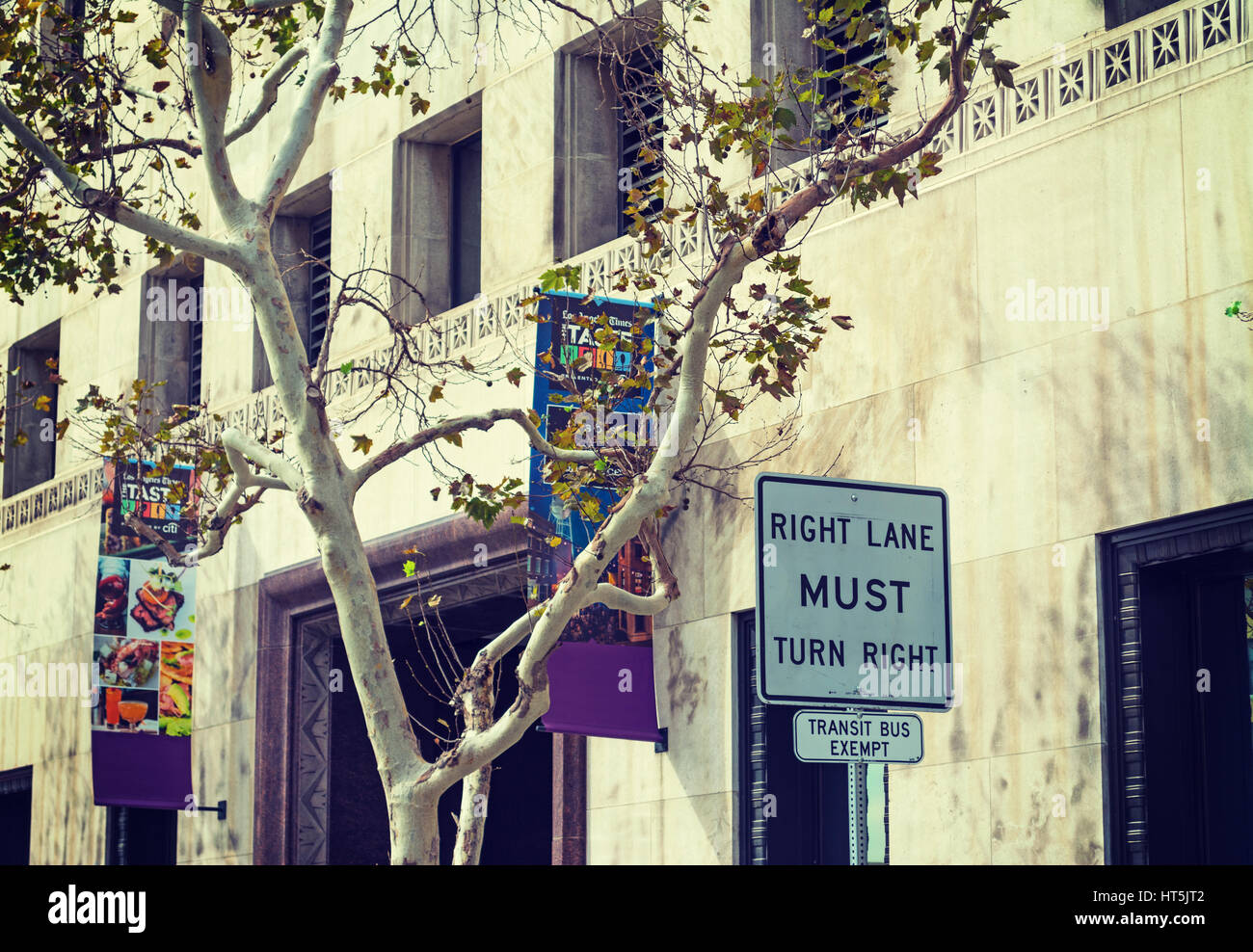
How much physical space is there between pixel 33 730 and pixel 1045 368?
18.4 metres

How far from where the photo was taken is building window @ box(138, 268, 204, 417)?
86.7ft

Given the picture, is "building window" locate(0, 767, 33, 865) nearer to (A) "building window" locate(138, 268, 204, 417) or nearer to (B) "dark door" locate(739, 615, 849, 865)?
(A) "building window" locate(138, 268, 204, 417)

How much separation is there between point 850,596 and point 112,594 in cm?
1696

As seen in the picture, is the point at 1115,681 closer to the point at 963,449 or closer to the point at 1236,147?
the point at 963,449

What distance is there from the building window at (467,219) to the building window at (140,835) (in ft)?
27.0

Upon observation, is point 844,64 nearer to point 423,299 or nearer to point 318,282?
point 423,299

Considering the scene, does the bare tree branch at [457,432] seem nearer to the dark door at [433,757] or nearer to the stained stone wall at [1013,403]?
the stained stone wall at [1013,403]

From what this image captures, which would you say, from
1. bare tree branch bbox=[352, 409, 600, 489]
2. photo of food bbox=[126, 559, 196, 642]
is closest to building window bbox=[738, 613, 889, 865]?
bare tree branch bbox=[352, 409, 600, 489]

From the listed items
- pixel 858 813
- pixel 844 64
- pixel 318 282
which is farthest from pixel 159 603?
pixel 858 813

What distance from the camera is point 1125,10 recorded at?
13844mm

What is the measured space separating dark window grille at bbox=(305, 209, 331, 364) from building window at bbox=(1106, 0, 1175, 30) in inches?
448

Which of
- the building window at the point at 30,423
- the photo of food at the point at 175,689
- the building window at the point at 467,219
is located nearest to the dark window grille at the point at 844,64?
the building window at the point at 467,219

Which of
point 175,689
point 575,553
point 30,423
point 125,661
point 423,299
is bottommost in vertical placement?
point 175,689

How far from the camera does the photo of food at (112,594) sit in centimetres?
2288
